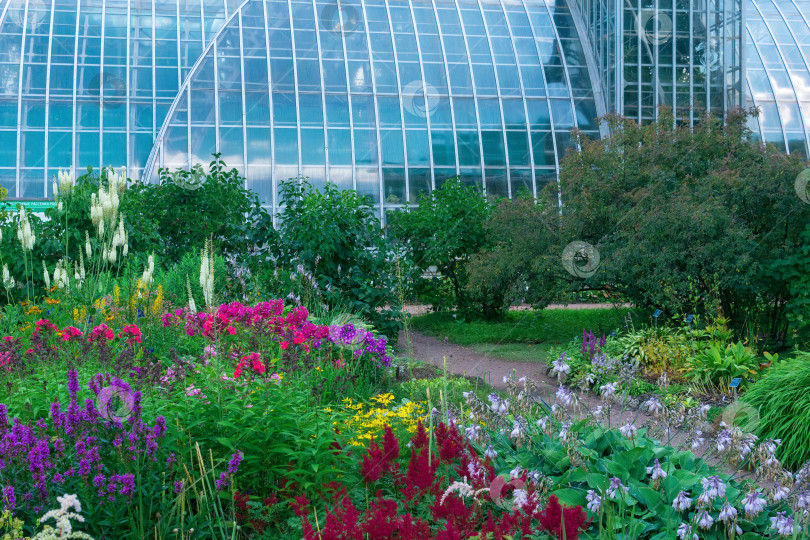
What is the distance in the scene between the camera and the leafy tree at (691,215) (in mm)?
9047

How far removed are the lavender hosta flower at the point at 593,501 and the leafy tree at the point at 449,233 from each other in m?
11.2

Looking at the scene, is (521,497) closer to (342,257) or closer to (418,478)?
(418,478)

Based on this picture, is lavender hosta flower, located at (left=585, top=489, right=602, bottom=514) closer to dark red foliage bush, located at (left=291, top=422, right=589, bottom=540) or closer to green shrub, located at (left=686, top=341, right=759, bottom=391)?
dark red foliage bush, located at (left=291, top=422, right=589, bottom=540)

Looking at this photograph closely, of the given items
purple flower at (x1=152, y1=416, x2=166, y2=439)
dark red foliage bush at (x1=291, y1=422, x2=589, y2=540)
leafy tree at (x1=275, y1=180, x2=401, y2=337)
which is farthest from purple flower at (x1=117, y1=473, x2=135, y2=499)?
leafy tree at (x1=275, y1=180, x2=401, y2=337)

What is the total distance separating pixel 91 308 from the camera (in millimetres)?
6262

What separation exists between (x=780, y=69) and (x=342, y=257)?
19.5 meters

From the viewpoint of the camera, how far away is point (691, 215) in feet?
29.1

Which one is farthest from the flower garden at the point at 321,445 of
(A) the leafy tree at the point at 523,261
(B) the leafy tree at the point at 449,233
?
(B) the leafy tree at the point at 449,233

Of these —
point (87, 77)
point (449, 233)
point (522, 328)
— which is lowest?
point (522, 328)

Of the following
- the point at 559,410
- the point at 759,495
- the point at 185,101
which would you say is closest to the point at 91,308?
the point at 559,410

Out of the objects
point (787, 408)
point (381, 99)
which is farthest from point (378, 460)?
point (381, 99)

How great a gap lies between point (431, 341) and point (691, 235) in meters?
5.20

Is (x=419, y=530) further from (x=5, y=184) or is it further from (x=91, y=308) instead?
(x=5, y=184)

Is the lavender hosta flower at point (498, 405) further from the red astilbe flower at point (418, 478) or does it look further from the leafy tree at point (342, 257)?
the leafy tree at point (342, 257)
